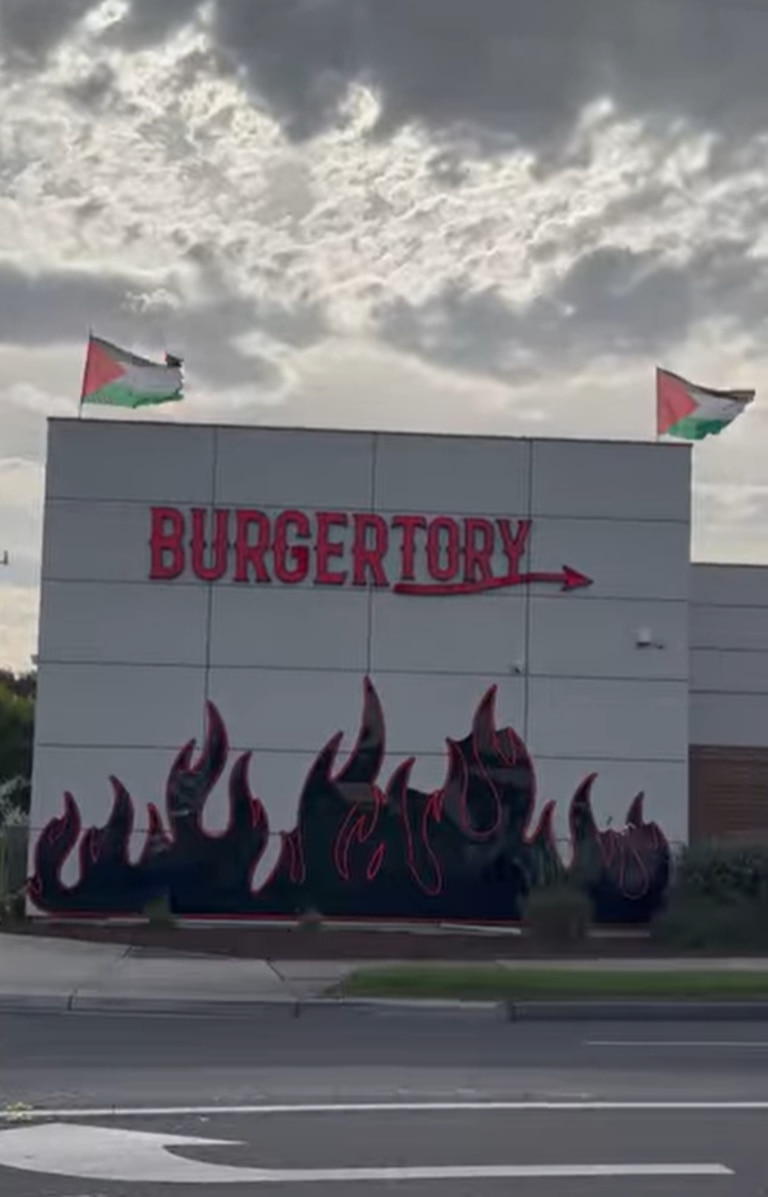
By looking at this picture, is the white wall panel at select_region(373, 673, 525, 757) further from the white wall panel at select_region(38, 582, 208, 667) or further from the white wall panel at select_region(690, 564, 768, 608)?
the white wall panel at select_region(690, 564, 768, 608)

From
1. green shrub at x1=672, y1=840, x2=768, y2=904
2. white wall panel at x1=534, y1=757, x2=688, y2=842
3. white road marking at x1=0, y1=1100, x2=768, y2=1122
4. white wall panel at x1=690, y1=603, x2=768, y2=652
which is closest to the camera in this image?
white road marking at x1=0, y1=1100, x2=768, y2=1122

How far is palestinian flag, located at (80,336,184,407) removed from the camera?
34309 mm

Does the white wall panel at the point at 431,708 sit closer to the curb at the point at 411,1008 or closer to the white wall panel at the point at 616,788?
the white wall panel at the point at 616,788

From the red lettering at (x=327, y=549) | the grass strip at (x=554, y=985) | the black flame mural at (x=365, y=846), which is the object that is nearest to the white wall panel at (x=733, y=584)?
the black flame mural at (x=365, y=846)

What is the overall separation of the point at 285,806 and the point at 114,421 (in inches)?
247

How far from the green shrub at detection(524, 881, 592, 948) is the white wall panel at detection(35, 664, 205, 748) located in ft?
18.8

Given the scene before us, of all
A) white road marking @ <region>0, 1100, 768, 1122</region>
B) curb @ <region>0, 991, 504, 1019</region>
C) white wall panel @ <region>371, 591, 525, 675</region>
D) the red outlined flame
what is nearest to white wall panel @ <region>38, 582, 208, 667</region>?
white wall panel @ <region>371, 591, 525, 675</region>

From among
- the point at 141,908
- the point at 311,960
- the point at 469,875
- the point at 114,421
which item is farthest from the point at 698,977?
the point at 114,421

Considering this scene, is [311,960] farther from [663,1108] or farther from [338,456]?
[663,1108]

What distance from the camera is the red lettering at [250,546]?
107ft

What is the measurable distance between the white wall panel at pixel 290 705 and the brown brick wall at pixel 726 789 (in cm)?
593

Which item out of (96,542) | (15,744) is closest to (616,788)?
(96,542)

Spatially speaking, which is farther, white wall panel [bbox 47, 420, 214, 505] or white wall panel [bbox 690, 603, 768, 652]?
white wall panel [bbox 690, 603, 768, 652]

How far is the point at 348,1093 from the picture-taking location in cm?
1464
